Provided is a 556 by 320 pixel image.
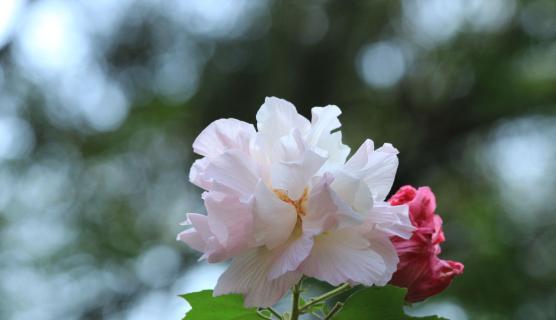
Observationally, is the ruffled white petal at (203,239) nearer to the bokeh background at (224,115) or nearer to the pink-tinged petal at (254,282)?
the pink-tinged petal at (254,282)

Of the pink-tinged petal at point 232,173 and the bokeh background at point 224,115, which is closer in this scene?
the pink-tinged petal at point 232,173

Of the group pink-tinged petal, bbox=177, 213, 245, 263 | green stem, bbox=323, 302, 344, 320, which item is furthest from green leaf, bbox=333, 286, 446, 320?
pink-tinged petal, bbox=177, 213, 245, 263

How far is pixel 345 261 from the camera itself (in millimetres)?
518

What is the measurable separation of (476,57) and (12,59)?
2.13 metres

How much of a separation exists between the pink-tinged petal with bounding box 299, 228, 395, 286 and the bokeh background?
292 centimetres

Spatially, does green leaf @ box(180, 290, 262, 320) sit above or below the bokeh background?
below

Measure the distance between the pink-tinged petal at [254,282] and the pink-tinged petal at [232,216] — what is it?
1 centimetres

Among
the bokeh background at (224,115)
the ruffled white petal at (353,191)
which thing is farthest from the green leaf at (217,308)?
the bokeh background at (224,115)

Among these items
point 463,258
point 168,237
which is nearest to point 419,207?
point 463,258

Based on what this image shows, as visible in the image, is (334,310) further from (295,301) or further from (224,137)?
(224,137)

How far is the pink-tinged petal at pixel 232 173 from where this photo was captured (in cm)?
53

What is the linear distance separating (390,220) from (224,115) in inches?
122

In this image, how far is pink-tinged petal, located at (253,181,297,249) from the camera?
525mm

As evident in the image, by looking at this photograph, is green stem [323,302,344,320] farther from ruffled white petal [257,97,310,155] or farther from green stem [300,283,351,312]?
ruffled white petal [257,97,310,155]
